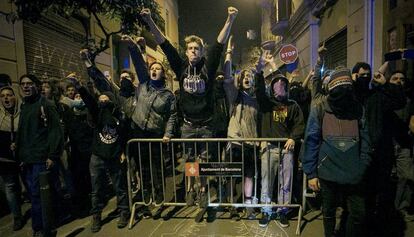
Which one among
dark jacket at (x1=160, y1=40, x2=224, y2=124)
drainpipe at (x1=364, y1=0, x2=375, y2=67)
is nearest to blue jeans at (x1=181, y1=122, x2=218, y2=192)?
dark jacket at (x1=160, y1=40, x2=224, y2=124)

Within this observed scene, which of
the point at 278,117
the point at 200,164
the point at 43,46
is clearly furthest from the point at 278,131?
the point at 43,46

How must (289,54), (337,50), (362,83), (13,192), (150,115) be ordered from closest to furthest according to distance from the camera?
(362,83)
(13,192)
(150,115)
(289,54)
(337,50)

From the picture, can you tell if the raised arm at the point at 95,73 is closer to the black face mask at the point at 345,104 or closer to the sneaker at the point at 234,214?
the sneaker at the point at 234,214

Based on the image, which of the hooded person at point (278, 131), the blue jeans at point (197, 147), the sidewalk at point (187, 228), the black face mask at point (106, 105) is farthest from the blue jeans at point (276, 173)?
the black face mask at point (106, 105)

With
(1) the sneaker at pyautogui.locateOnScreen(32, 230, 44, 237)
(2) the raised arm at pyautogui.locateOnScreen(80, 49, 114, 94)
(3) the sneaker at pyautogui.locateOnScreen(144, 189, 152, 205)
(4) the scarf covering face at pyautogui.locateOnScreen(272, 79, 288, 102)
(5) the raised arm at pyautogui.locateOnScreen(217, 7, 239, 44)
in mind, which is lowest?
(1) the sneaker at pyautogui.locateOnScreen(32, 230, 44, 237)

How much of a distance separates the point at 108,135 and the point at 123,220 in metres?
1.25

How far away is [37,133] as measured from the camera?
381cm

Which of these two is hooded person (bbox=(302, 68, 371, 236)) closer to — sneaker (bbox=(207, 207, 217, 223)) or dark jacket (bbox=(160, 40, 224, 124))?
dark jacket (bbox=(160, 40, 224, 124))

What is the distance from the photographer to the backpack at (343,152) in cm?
290

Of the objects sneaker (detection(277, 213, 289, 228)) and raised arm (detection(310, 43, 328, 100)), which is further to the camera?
raised arm (detection(310, 43, 328, 100))

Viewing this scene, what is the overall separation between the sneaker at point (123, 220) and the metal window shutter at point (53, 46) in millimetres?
4594

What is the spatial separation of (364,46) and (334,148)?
607 centimetres

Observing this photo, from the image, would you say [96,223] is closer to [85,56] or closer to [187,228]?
[187,228]

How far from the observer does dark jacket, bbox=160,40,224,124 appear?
4.13 metres
